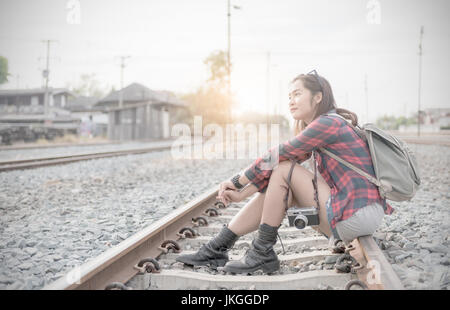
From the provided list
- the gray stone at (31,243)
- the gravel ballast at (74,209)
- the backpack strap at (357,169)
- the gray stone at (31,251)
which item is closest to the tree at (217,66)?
the gravel ballast at (74,209)

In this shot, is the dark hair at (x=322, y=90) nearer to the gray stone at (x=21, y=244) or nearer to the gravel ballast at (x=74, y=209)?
the gravel ballast at (x=74, y=209)

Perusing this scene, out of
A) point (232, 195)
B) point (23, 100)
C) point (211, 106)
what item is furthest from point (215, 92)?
point (232, 195)

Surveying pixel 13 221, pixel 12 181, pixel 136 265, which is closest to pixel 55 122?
pixel 12 181

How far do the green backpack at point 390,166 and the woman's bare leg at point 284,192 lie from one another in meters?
0.24

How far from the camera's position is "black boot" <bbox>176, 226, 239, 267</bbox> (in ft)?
7.36

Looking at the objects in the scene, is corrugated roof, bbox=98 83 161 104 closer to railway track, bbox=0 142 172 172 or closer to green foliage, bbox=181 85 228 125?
green foliage, bbox=181 85 228 125

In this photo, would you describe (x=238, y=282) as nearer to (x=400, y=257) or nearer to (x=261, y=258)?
(x=261, y=258)

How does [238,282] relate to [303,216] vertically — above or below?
below

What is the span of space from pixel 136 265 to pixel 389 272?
133 centimetres

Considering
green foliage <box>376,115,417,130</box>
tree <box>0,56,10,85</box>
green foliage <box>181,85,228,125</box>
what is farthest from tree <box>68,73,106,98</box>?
green foliage <box>376,115,417,130</box>

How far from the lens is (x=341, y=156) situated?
213 cm

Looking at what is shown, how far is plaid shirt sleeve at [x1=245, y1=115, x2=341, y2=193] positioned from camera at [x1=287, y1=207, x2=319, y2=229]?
0.82 ft

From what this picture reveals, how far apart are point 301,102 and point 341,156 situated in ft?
1.33

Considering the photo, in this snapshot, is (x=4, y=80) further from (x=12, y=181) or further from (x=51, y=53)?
(x=12, y=181)
